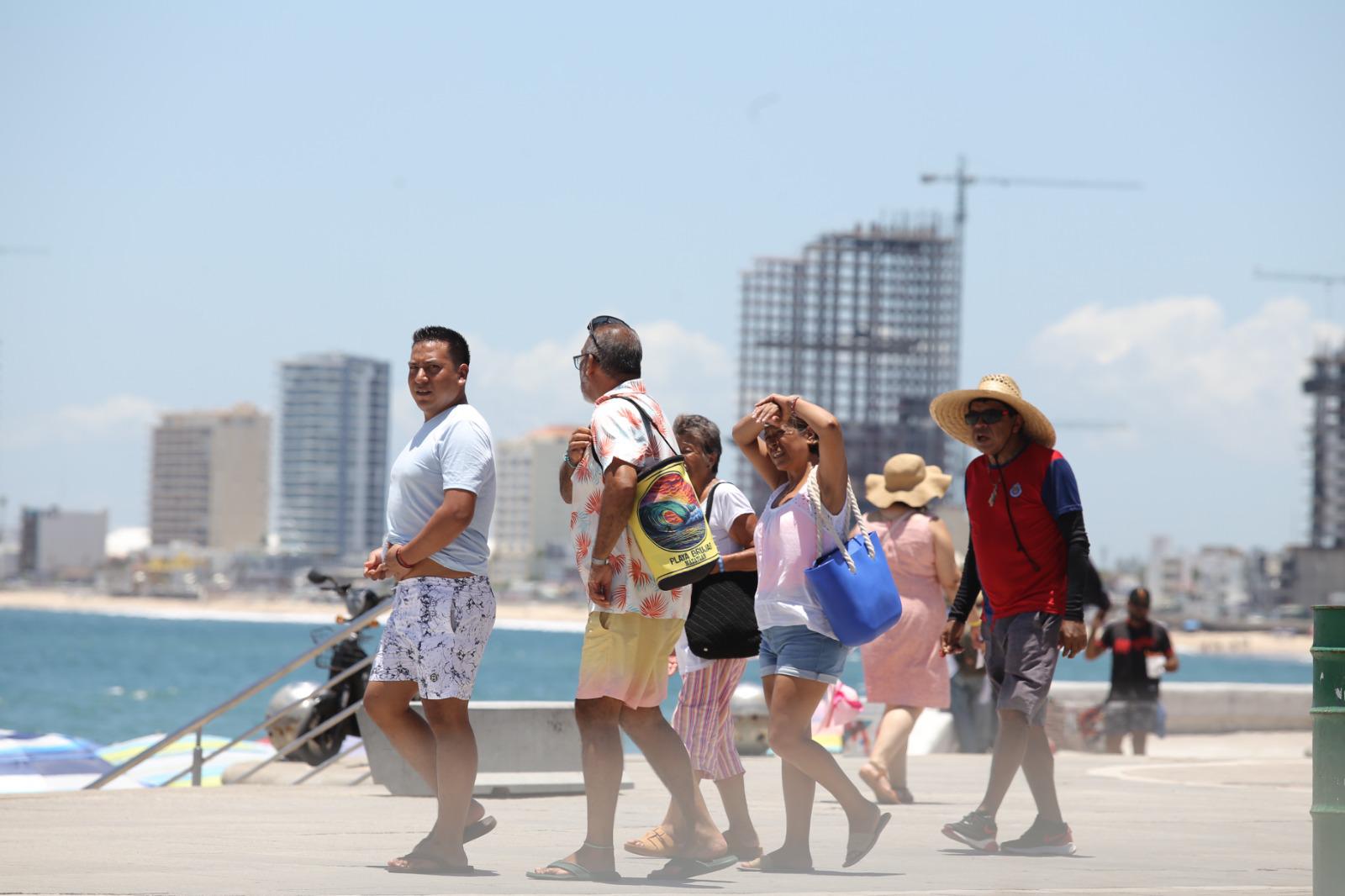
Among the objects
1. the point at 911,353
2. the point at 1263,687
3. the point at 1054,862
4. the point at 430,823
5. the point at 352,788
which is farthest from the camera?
the point at 911,353

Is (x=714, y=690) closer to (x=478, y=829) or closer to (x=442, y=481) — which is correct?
(x=478, y=829)

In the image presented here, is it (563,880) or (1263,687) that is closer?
(563,880)

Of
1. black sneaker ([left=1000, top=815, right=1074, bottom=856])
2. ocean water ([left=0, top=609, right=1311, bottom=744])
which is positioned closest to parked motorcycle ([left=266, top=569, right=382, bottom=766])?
ocean water ([left=0, top=609, right=1311, bottom=744])

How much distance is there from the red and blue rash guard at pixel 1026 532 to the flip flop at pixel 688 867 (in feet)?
4.96

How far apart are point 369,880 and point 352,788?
3740mm

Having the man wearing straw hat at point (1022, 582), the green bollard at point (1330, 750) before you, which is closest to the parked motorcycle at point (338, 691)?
the man wearing straw hat at point (1022, 582)

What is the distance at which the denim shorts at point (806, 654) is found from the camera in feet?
20.9

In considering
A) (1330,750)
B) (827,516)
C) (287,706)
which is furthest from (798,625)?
(287,706)

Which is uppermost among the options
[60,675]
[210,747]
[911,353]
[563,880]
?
[911,353]

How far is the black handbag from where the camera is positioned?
266 inches

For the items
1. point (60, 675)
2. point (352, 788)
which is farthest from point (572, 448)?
point (60, 675)

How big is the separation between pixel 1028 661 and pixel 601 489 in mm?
1890

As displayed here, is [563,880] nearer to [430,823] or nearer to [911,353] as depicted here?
[430,823]

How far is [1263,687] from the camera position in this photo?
18.2 m
